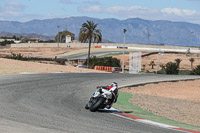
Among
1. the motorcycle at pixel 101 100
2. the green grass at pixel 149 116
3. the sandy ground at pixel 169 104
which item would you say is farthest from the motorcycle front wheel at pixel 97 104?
the sandy ground at pixel 169 104

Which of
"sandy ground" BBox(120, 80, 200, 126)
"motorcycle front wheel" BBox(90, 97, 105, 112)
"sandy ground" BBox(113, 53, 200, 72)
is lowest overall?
"sandy ground" BBox(120, 80, 200, 126)

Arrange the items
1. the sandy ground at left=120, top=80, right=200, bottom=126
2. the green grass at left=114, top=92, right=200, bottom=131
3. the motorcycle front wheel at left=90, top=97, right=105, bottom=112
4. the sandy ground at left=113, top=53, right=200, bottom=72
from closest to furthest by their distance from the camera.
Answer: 1. the green grass at left=114, top=92, right=200, bottom=131
2. the motorcycle front wheel at left=90, top=97, right=105, bottom=112
3. the sandy ground at left=120, top=80, right=200, bottom=126
4. the sandy ground at left=113, top=53, right=200, bottom=72

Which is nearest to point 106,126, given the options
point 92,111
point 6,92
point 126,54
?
point 92,111

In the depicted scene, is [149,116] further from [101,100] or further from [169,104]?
[169,104]

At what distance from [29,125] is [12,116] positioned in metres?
1.76

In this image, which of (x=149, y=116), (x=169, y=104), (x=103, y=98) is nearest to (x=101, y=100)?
(x=103, y=98)

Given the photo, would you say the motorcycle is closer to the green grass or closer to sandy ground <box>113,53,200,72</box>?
the green grass

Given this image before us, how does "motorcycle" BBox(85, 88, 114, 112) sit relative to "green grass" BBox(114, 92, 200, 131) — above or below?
above

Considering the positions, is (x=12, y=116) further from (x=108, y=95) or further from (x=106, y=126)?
(x=108, y=95)

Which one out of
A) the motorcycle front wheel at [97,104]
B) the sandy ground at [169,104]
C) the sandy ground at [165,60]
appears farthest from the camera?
the sandy ground at [165,60]

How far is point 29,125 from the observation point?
1155cm

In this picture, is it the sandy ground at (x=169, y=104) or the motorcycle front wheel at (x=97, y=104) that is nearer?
the motorcycle front wheel at (x=97, y=104)

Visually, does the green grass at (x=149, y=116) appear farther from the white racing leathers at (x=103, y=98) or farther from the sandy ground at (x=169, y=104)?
the white racing leathers at (x=103, y=98)

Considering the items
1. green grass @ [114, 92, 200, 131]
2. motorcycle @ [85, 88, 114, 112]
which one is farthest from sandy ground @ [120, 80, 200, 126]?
motorcycle @ [85, 88, 114, 112]
